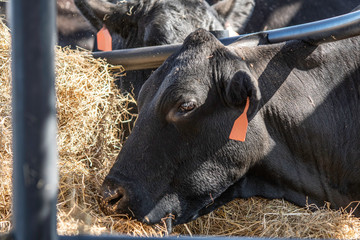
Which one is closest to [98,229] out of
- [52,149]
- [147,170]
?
[147,170]

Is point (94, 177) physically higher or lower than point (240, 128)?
lower

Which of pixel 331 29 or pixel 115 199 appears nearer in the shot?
pixel 115 199

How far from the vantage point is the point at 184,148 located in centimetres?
249

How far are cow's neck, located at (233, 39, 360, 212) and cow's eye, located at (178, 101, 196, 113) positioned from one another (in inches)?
17.7

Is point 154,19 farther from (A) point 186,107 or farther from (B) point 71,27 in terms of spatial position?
(B) point 71,27

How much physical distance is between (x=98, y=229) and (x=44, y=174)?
1.36 meters

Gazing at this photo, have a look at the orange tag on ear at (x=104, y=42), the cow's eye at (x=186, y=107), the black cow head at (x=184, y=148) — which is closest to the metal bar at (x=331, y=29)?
the black cow head at (x=184, y=148)

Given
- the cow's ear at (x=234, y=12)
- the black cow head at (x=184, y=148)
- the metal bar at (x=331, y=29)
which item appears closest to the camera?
the black cow head at (x=184, y=148)

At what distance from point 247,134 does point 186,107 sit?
1.26ft

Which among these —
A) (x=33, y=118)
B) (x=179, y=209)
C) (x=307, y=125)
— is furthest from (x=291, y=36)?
(x=33, y=118)

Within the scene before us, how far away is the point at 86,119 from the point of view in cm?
323

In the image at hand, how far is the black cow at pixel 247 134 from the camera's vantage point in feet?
8.09

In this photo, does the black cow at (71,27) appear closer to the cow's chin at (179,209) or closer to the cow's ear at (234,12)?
the cow's ear at (234,12)

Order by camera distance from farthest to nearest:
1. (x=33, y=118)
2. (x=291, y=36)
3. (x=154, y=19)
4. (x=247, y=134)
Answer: (x=154, y=19) < (x=291, y=36) < (x=247, y=134) < (x=33, y=118)
